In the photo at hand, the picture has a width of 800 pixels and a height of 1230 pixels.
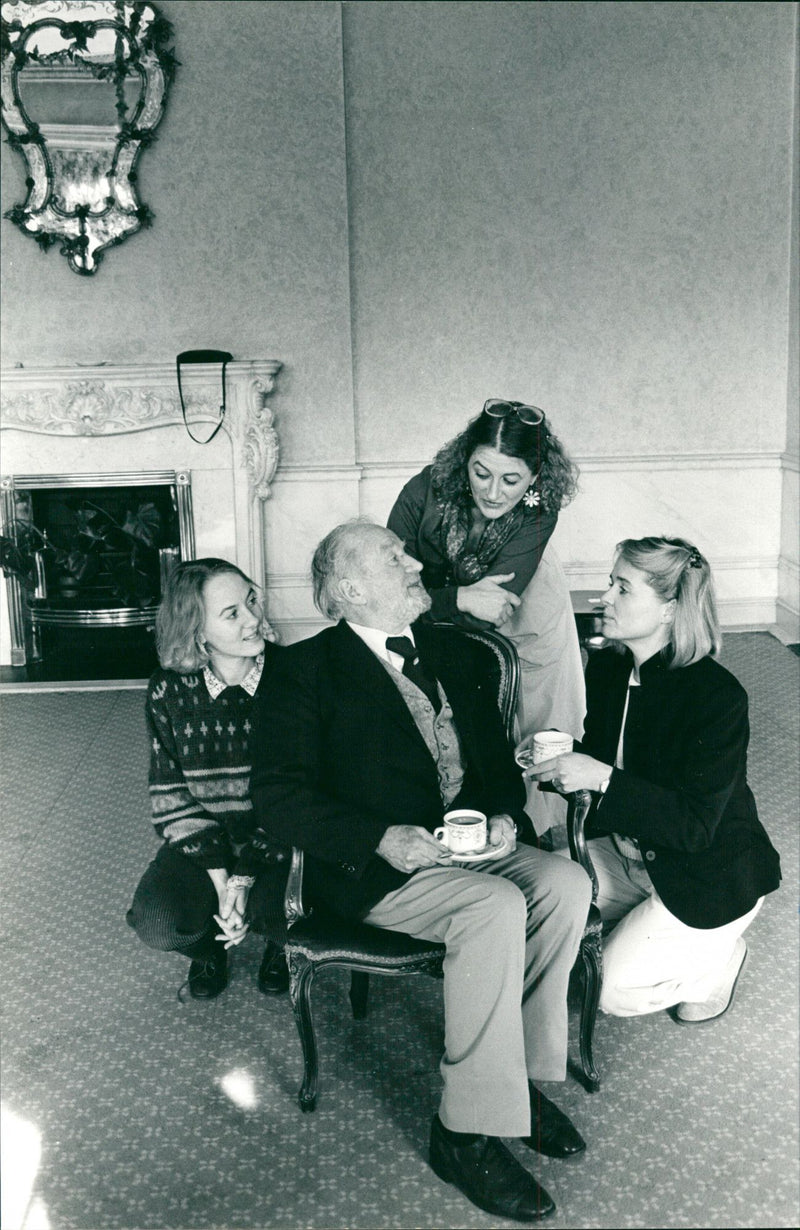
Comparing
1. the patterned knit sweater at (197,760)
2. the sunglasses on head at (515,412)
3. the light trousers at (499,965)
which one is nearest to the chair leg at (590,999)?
the light trousers at (499,965)

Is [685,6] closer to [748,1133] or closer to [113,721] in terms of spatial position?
[113,721]

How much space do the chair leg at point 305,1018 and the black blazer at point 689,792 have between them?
63 cm

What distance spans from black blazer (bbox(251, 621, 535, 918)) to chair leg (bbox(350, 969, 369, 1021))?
42cm

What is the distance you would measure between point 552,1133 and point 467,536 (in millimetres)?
1439

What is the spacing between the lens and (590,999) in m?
2.25

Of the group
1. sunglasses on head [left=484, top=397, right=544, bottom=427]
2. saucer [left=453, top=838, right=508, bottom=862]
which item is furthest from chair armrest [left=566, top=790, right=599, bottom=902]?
sunglasses on head [left=484, top=397, right=544, bottom=427]

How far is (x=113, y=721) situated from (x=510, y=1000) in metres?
3.21

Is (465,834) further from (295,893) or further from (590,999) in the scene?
(590,999)

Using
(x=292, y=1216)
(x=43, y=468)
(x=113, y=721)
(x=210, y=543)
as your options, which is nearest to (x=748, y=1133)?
(x=292, y=1216)

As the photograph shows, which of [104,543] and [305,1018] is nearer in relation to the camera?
[305,1018]

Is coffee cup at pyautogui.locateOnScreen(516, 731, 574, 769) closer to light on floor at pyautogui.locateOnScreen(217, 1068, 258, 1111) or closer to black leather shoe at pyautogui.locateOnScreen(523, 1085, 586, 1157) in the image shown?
black leather shoe at pyautogui.locateOnScreen(523, 1085, 586, 1157)

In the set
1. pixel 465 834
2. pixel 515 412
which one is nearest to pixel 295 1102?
pixel 465 834

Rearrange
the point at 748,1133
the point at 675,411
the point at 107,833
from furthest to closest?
1. the point at 675,411
2. the point at 107,833
3. the point at 748,1133

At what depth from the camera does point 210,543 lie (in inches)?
229
